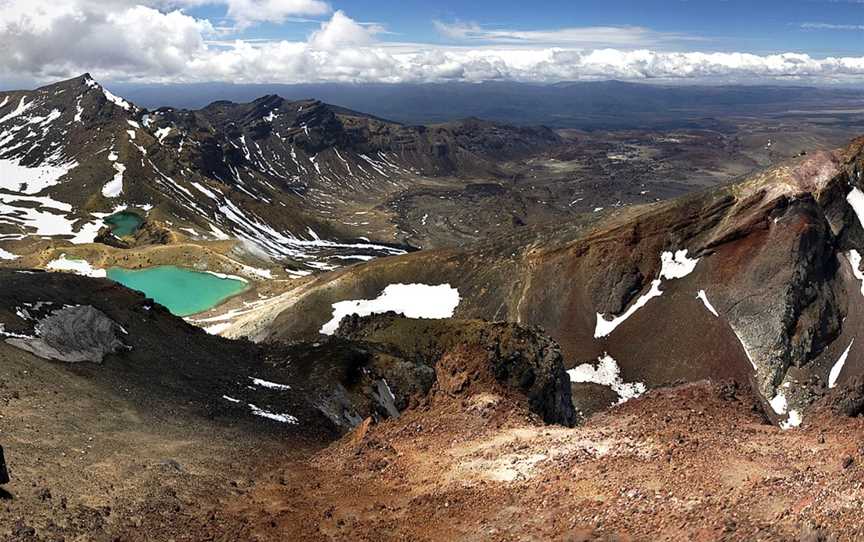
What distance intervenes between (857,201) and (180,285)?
13641 cm

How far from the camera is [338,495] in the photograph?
2319cm

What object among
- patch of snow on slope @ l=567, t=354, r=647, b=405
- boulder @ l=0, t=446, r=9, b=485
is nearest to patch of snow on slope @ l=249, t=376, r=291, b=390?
boulder @ l=0, t=446, r=9, b=485

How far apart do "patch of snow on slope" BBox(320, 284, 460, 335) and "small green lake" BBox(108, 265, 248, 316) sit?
43.2m

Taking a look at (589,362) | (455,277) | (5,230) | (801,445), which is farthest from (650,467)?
(5,230)

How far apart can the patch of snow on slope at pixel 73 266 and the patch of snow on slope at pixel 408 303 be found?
228 ft

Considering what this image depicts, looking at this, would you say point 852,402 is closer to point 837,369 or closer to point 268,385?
point 268,385

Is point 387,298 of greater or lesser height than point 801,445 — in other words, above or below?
below

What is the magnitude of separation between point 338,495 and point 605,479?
34.8 feet

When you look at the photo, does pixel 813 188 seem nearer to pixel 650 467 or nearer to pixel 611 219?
pixel 611 219

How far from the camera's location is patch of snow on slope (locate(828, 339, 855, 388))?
73.3 meters

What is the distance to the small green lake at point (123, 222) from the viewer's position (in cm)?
18494

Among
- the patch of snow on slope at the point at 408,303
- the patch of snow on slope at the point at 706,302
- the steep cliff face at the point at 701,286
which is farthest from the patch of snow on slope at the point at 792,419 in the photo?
the patch of snow on slope at the point at 408,303

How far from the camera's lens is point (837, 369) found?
74688 millimetres

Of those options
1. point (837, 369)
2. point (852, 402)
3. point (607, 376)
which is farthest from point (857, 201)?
point (852, 402)
